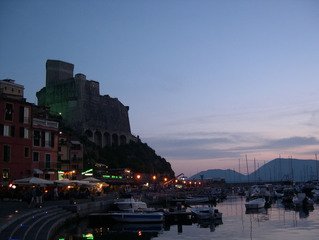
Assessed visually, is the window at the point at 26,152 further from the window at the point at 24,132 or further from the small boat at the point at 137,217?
the small boat at the point at 137,217

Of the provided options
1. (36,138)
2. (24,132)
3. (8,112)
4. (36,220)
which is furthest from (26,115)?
(36,220)

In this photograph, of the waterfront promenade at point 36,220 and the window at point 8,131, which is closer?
the waterfront promenade at point 36,220

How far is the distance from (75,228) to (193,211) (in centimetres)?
1282

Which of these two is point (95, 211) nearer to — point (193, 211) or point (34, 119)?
point (193, 211)

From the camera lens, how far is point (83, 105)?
109 meters

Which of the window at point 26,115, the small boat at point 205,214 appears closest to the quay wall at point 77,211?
the small boat at point 205,214

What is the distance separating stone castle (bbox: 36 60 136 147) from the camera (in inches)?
4279

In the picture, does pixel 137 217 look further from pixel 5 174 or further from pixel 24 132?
pixel 24 132

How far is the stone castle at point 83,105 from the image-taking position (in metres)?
109

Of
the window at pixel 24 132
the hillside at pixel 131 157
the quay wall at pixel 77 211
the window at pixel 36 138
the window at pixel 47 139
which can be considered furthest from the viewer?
the hillside at pixel 131 157

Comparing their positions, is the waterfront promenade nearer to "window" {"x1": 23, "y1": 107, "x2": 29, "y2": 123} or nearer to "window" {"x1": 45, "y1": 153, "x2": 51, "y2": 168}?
"window" {"x1": 23, "y1": 107, "x2": 29, "y2": 123}

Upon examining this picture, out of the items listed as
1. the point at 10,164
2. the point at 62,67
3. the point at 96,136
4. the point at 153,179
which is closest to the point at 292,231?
the point at 10,164

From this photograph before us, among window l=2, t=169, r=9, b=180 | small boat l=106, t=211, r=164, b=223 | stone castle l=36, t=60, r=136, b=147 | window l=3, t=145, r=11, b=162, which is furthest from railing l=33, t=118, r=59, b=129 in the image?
stone castle l=36, t=60, r=136, b=147

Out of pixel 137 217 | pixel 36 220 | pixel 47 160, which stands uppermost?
pixel 47 160
